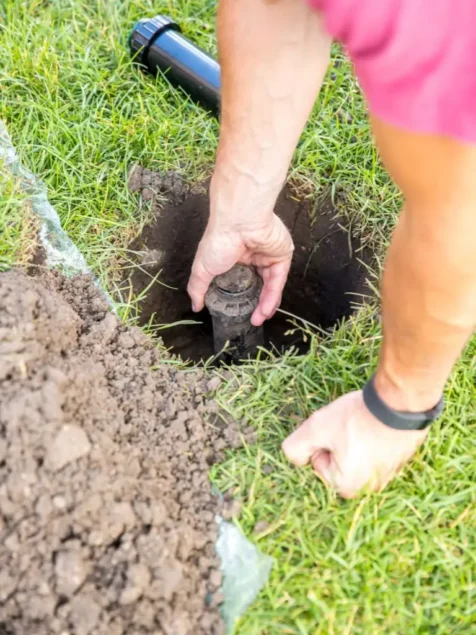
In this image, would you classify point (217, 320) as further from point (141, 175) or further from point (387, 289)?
point (387, 289)

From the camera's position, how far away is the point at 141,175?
2121 mm

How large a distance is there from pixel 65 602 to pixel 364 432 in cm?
63

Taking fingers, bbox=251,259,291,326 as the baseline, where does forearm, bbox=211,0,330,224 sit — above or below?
above

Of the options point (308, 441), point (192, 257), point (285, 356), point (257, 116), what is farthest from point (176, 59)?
point (308, 441)

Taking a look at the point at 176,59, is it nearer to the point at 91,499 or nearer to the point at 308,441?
the point at 308,441

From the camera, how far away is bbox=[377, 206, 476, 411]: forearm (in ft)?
3.34

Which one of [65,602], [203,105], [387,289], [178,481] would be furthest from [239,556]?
[203,105]

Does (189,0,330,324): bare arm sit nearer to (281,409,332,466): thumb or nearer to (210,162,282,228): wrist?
(210,162,282,228): wrist

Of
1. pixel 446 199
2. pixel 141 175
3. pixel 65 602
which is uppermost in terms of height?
pixel 446 199

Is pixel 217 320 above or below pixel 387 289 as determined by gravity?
below

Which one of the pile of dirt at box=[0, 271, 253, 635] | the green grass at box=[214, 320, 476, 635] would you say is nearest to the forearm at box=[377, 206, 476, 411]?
the green grass at box=[214, 320, 476, 635]

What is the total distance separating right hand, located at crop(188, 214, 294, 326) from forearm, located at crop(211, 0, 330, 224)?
0.16 ft

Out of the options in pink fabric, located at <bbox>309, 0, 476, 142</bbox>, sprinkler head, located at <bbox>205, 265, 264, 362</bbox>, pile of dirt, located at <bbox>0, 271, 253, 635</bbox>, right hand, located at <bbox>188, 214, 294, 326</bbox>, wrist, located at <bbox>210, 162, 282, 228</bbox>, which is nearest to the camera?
pink fabric, located at <bbox>309, 0, 476, 142</bbox>

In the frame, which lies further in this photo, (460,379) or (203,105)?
(203,105)
